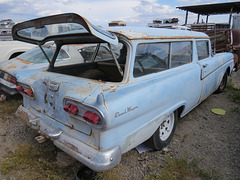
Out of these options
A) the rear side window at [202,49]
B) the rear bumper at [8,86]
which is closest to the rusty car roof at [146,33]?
the rear side window at [202,49]

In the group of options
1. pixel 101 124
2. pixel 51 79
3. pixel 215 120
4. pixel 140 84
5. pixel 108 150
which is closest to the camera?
pixel 101 124

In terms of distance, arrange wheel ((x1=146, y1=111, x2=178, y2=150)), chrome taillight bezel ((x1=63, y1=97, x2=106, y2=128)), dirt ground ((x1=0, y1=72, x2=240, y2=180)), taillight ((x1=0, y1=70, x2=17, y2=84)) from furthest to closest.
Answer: taillight ((x1=0, y1=70, x2=17, y2=84)), wheel ((x1=146, y1=111, x2=178, y2=150)), dirt ground ((x1=0, y1=72, x2=240, y2=180)), chrome taillight bezel ((x1=63, y1=97, x2=106, y2=128))

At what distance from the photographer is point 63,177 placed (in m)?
2.28

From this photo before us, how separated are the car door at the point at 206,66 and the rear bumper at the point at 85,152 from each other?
229 centimetres

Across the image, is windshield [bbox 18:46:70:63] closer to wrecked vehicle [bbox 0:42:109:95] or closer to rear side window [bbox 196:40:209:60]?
wrecked vehicle [bbox 0:42:109:95]

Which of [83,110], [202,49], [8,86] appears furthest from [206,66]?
[8,86]

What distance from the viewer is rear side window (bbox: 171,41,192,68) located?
110 inches

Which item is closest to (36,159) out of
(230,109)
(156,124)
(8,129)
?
(8,129)

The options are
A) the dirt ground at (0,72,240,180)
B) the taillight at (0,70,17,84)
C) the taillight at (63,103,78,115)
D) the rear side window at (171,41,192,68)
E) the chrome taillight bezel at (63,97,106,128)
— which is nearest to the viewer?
the chrome taillight bezel at (63,97,106,128)

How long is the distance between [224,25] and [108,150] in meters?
18.2

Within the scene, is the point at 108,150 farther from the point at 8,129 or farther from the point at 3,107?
the point at 3,107

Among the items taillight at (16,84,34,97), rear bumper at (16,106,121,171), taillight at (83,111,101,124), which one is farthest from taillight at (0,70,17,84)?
taillight at (83,111,101,124)

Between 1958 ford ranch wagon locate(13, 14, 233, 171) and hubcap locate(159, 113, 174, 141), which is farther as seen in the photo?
hubcap locate(159, 113, 174, 141)

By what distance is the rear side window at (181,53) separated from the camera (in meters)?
2.79
